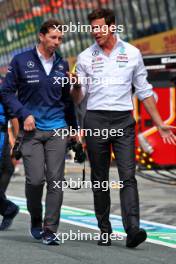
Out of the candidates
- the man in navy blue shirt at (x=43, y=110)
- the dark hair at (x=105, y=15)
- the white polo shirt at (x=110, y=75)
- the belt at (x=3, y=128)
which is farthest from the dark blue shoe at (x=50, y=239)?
the dark hair at (x=105, y=15)

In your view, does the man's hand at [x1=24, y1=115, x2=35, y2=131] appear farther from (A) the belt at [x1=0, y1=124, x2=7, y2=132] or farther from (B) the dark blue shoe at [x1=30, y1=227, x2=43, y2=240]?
(A) the belt at [x1=0, y1=124, x2=7, y2=132]

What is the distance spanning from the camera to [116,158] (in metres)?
8.37

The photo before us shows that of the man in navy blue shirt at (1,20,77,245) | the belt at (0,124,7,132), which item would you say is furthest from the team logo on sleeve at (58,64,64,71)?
the belt at (0,124,7,132)

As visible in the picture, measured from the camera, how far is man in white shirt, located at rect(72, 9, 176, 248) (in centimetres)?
833

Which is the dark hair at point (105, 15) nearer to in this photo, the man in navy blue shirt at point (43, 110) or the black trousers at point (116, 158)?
the man in navy blue shirt at point (43, 110)

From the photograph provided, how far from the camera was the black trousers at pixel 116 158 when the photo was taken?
8.30 metres

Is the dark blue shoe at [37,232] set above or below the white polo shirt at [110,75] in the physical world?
below

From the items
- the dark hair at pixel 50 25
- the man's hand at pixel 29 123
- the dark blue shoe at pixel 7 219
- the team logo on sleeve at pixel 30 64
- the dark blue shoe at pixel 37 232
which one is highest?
the dark hair at pixel 50 25

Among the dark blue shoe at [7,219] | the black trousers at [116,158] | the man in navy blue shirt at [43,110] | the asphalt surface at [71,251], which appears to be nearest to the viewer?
the asphalt surface at [71,251]

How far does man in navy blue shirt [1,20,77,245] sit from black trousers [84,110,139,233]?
290 mm

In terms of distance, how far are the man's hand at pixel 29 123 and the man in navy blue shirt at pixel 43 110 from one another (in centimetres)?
3

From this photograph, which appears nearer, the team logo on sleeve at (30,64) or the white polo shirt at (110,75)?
the white polo shirt at (110,75)

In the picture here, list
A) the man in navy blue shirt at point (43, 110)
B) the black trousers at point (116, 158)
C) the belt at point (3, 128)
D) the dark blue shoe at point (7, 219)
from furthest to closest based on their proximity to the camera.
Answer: the dark blue shoe at point (7, 219)
the belt at point (3, 128)
the man in navy blue shirt at point (43, 110)
the black trousers at point (116, 158)

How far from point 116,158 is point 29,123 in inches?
30.8
